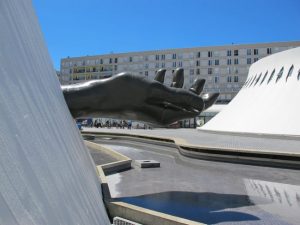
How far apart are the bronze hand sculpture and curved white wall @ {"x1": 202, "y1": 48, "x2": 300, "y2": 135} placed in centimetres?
1393

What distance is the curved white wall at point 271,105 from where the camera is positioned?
1730 centimetres

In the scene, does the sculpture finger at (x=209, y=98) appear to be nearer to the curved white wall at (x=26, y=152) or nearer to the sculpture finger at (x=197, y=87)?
the sculpture finger at (x=197, y=87)

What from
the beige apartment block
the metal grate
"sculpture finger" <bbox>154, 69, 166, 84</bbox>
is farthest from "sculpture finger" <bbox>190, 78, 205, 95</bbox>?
the beige apartment block

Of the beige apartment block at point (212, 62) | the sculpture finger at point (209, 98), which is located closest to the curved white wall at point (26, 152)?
the sculpture finger at point (209, 98)

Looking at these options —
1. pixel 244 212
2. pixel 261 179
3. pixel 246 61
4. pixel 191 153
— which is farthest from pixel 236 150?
pixel 246 61

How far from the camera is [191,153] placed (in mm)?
11133

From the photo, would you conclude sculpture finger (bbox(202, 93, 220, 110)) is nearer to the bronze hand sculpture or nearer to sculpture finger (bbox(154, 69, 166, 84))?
the bronze hand sculpture

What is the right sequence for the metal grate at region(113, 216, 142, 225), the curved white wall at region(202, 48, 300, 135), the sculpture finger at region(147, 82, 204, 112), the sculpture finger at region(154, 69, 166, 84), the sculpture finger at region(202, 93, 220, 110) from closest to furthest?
the metal grate at region(113, 216, 142, 225), the sculpture finger at region(147, 82, 204, 112), the sculpture finger at region(154, 69, 166, 84), the sculpture finger at region(202, 93, 220, 110), the curved white wall at region(202, 48, 300, 135)

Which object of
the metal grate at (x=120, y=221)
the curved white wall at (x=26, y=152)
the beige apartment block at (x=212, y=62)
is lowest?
the metal grate at (x=120, y=221)

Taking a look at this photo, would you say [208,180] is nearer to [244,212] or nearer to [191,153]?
[244,212]

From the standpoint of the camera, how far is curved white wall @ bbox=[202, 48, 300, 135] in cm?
1730

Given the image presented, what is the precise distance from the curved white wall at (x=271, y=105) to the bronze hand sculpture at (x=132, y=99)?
1393 cm

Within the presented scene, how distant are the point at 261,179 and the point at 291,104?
1153 cm

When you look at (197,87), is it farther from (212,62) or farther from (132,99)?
(212,62)
